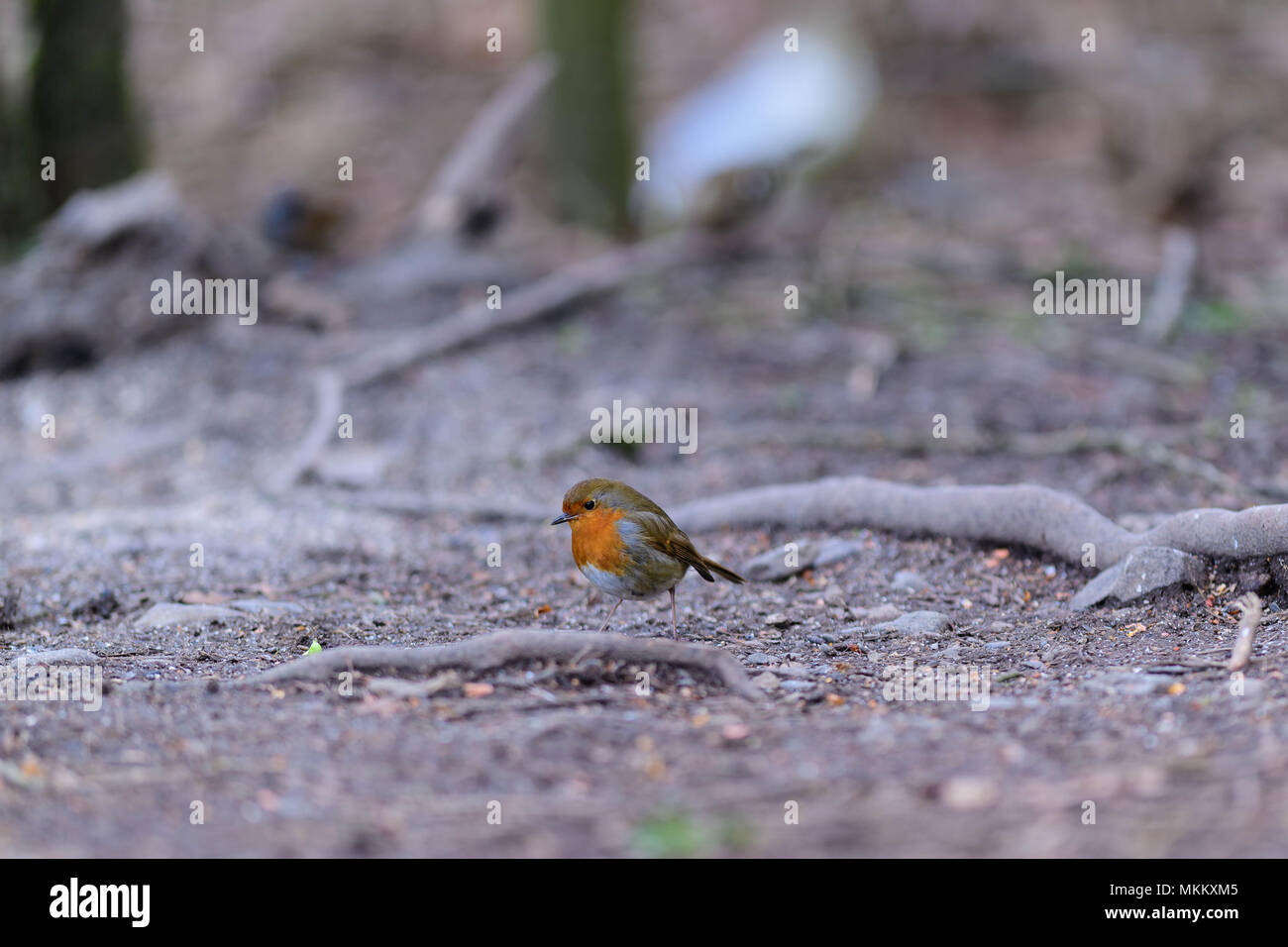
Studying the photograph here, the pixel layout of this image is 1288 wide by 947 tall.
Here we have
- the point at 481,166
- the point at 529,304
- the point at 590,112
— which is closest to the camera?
the point at 529,304

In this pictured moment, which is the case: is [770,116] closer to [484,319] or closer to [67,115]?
[484,319]

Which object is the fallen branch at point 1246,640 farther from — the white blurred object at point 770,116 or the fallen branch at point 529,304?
the white blurred object at point 770,116

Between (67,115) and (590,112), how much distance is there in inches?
156

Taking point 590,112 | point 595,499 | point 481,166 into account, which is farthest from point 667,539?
point 590,112

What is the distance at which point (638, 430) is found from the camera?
694cm

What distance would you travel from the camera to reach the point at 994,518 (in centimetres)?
497

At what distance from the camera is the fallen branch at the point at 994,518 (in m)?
4.29

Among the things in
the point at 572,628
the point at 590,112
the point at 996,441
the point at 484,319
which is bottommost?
the point at 572,628

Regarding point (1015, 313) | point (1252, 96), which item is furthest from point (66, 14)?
point (1252, 96)

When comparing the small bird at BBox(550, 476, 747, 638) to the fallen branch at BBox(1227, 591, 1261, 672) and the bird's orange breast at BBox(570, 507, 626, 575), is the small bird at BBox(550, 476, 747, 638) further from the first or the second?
the fallen branch at BBox(1227, 591, 1261, 672)

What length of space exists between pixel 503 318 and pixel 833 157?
21.2 feet

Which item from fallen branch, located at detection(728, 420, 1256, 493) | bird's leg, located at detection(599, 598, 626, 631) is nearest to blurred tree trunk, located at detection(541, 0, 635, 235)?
fallen branch, located at detection(728, 420, 1256, 493)

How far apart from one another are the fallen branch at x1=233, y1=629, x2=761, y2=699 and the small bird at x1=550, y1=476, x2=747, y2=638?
→ 0.52 m
